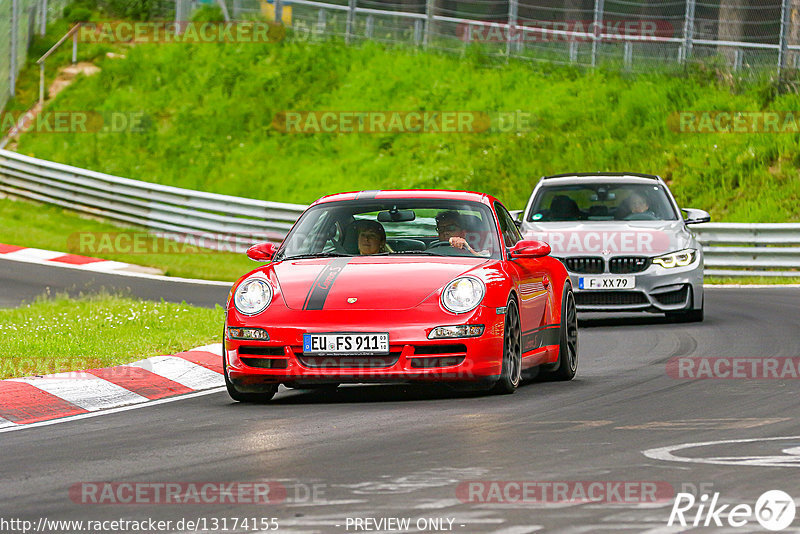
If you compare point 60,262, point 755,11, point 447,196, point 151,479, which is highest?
point 755,11

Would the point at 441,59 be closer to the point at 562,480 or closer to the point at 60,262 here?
the point at 60,262

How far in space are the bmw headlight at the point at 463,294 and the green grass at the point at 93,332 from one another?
10.0 feet

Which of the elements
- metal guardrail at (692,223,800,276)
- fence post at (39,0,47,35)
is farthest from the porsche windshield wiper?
fence post at (39,0,47,35)

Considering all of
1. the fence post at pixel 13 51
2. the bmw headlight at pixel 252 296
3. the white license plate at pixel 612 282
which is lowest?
the white license plate at pixel 612 282

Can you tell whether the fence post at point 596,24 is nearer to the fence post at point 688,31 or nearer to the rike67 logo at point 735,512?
the fence post at point 688,31

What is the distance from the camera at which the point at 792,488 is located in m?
6.04

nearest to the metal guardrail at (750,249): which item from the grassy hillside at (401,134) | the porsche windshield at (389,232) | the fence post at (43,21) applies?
the grassy hillside at (401,134)

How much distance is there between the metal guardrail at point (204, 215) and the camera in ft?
76.1

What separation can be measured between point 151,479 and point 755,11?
80.9ft

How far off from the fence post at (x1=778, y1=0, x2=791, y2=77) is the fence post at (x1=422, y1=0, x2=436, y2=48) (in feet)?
26.9

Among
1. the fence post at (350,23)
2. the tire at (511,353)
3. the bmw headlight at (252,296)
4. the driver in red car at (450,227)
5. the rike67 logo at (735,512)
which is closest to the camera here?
the rike67 logo at (735,512)

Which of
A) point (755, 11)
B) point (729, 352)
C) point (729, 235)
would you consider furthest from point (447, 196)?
point (755, 11)

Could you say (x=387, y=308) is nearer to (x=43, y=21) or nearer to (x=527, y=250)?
(x=527, y=250)

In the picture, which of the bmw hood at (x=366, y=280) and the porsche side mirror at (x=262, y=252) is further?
the porsche side mirror at (x=262, y=252)
